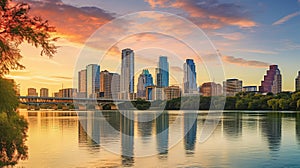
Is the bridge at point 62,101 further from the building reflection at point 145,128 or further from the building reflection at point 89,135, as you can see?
the building reflection at point 89,135

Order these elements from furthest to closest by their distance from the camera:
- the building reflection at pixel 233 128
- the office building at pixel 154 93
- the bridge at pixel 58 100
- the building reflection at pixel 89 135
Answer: the office building at pixel 154 93 → the bridge at pixel 58 100 → the building reflection at pixel 233 128 → the building reflection at pixel 89 135

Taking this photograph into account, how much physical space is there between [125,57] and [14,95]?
103 meters

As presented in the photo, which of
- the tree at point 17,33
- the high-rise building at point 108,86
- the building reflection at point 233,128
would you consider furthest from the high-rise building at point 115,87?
the tree at point 17,33

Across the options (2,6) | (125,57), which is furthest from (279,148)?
(125,57)

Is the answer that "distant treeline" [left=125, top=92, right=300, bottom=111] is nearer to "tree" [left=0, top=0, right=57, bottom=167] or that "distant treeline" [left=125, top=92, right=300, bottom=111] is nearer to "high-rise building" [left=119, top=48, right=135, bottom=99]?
"high-rise building" [left=119, top=48, right=135, bottom=99]

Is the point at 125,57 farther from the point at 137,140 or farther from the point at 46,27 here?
the point at 46,27

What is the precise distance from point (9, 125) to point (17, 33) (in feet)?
12.1

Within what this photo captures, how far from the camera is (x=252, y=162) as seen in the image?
84.3 feet

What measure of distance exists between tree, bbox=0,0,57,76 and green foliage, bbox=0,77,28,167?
962 millimetres

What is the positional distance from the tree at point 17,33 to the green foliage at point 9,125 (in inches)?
37.9

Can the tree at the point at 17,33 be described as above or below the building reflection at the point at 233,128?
above

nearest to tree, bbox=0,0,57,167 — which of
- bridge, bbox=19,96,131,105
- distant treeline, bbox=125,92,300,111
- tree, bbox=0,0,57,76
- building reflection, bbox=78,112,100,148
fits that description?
tree, bbox=0,0,57,76

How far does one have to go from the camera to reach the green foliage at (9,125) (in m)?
15.6

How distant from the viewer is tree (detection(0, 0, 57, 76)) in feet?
47.7
